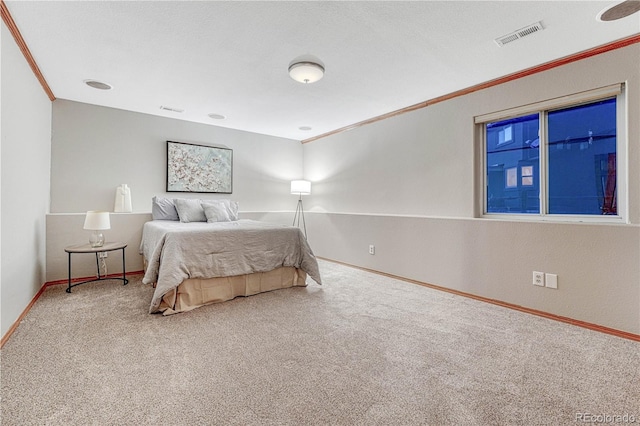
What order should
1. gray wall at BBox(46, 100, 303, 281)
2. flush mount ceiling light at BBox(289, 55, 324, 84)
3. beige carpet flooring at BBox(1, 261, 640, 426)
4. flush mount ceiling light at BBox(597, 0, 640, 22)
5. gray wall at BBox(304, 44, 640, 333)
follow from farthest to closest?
1. gray wall at BBox(46, 100, 303, 281)
2. flush mount ceiling light at BBox(289, 55, 324, 84)
3. gray wall at BBox(304, 44, 640, 333)
4. flush mount ceiling light at BBox(597, 0, 640, 22)
5. beige carpet flooring at BBox(1, 261, 640, 426)

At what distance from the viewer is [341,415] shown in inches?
53.7

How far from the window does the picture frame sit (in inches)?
146

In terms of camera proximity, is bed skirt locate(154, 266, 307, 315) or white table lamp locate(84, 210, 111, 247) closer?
bed skirt locate(154, 266, 307, 315)

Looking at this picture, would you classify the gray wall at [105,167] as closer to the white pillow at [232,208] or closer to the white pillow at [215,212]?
the white pillow at [232,208]

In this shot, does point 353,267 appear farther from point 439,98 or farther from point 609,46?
point 609,46

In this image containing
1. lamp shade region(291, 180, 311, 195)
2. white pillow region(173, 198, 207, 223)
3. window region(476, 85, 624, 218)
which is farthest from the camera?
lamp shade region(291, 180, 311, 195)

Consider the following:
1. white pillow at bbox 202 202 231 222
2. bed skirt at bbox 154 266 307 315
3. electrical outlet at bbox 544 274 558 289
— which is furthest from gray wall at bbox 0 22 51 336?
electrical outlet at bbox 544 274 558 289

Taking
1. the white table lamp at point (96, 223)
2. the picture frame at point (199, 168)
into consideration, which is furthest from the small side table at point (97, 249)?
the picture frame at point (199, 168)

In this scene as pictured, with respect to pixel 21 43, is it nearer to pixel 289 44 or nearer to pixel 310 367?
pixel 289 44

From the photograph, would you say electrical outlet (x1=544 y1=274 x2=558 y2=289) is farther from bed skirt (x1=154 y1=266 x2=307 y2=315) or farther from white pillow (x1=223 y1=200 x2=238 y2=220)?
white pillow (x1=223 y1=200 x2=238 y2=220)

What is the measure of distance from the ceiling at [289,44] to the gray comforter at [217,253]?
156cm

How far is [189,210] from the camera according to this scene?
4.05 meters

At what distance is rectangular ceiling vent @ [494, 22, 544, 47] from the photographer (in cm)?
213

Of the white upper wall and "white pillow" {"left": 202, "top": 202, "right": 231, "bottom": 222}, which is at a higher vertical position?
the white upper wall
